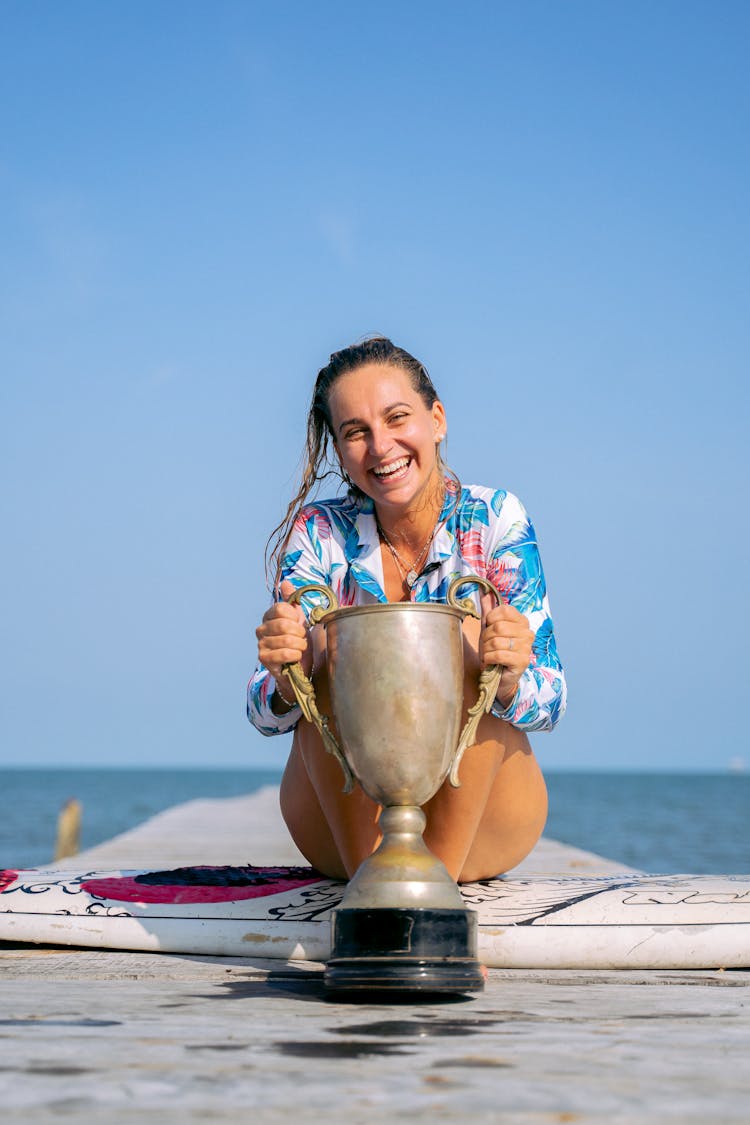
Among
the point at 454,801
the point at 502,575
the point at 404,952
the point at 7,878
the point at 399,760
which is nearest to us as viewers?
the point at 404,952

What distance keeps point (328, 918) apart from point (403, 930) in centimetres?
88

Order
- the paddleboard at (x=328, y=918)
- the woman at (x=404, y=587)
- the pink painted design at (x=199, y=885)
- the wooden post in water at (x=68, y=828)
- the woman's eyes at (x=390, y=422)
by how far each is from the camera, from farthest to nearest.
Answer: the wooden post in water at (x=68, y=828), the pink painted design at (x=199, y=885), the woman's eyes at (x=390, y=422), the paddleboard at (x=328, y=918), the woman at (x=404, y=587)

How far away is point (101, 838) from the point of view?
26359mm

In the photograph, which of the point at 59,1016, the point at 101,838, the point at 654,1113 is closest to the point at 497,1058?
the point at 654,1113

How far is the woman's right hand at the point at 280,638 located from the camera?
2465 mm

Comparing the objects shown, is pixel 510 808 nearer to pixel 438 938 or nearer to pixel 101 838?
pixel 438 938

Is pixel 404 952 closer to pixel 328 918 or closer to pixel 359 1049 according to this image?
pixel 359 1049

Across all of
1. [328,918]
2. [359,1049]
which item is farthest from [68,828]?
[359,1049]

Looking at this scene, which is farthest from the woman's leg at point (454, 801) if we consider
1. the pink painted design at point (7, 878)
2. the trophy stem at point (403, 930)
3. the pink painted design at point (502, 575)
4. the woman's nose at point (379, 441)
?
the pink painted design at point (7, 878)

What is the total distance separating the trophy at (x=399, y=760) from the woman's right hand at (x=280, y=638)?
0.03 m

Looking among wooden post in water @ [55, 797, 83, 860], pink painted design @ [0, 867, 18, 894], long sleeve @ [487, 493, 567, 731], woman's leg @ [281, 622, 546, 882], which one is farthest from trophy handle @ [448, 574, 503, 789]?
wooden post in water @ [55, 797, 83, 860]

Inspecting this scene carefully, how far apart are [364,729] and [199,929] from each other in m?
0.99

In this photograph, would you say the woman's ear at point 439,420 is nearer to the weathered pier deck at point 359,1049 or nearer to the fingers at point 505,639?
the fingers at point 505,639

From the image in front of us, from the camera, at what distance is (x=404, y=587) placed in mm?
3152
